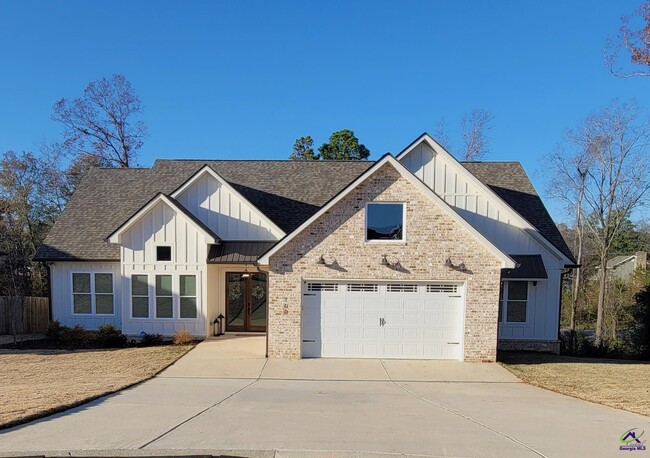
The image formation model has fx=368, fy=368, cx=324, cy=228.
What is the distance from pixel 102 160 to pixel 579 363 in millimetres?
35951

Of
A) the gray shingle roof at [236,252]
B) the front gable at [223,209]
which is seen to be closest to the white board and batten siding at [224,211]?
the front gable at [223,209]

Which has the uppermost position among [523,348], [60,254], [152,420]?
[60,254]

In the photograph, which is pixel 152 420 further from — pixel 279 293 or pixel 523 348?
pixel 523 348

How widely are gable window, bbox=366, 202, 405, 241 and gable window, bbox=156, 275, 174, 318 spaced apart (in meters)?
7.79

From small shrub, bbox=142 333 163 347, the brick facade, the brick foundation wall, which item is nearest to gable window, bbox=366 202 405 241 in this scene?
the brick facade

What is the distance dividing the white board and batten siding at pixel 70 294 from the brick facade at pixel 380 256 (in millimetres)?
7317

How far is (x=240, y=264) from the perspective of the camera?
45.4 feet

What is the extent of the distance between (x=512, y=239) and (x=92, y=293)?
1662 cm

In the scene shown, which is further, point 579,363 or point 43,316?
point 43,316

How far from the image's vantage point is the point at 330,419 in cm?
636

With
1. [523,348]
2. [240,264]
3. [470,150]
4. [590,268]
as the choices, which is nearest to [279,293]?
[240,264]

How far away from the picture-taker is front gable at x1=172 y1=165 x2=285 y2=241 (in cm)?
1467

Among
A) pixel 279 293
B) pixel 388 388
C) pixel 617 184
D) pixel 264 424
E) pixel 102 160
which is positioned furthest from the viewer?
pixel 102 160

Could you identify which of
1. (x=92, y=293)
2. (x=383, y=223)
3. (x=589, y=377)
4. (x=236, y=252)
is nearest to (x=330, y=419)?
(x=383, y=223)
